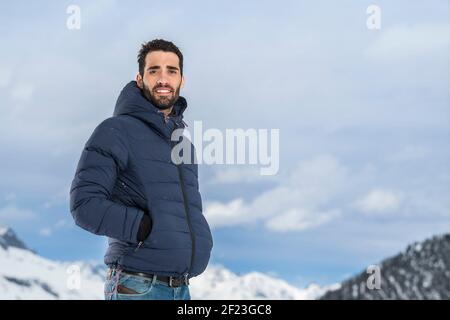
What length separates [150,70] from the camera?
7.97 meters

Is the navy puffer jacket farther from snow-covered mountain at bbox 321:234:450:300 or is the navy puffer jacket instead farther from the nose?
snow-covered mountain at bbox 321:234:450:300

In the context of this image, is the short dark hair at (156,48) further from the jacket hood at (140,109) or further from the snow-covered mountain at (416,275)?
the snow-covered mountain at (416,275)

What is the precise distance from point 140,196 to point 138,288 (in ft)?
3.20

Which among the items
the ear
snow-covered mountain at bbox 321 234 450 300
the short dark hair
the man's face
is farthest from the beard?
snow-covered mountain at bbox 321 234 450 300

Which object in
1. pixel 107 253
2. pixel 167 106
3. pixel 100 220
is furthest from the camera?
pixel 167 106

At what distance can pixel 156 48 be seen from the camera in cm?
801

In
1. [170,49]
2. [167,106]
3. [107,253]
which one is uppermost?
[170,49]

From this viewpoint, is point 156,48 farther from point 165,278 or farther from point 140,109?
point 165,278

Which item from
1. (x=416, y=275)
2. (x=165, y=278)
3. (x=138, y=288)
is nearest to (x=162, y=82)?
(x=165, y=278)

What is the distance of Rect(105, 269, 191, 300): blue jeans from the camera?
710 centimetres

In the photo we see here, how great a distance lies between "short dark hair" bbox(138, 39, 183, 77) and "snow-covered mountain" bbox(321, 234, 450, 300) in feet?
233
